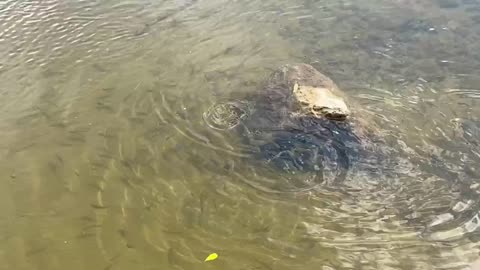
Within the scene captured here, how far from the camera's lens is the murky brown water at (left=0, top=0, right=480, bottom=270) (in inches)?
189

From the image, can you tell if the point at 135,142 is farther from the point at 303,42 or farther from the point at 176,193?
the point at 303,42

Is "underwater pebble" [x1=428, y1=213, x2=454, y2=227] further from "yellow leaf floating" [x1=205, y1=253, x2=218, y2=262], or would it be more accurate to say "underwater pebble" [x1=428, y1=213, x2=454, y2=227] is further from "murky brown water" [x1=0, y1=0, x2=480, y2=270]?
"yellow leaf floating" [x1=205, y1=253, x2=218, y2=262]

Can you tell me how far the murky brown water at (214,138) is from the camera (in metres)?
4.80

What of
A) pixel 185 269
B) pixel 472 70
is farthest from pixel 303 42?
pixel 185 269

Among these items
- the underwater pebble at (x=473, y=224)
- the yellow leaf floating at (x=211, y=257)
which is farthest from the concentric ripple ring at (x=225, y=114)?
the underwater pebble at (x=473, y=224)

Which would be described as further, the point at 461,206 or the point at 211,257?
the point at 461,206

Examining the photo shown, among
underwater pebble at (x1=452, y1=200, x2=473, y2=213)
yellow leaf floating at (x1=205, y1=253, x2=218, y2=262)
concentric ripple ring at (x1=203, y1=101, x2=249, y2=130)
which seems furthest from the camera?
concentric ripple ring at (x1=203, y1=101, x2=249, y2=130)

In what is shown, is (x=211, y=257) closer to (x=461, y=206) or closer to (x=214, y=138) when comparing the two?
(x=214, y=138)

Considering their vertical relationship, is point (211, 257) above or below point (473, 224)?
above

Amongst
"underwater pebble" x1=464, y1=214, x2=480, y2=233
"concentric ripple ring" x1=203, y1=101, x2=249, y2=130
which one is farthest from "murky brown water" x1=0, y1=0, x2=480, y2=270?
"concentric ripple ring" x1=203, y1=101, x2=249, y2=130

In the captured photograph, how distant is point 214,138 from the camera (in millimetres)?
6031

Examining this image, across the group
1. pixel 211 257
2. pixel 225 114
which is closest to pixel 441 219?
pixel 211 257

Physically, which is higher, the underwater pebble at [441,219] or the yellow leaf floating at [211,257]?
the yellow leaf floating at [211,257]

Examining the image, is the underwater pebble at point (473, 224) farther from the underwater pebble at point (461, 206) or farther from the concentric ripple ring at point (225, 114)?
the concentric ripple ring at point (225, 114)
